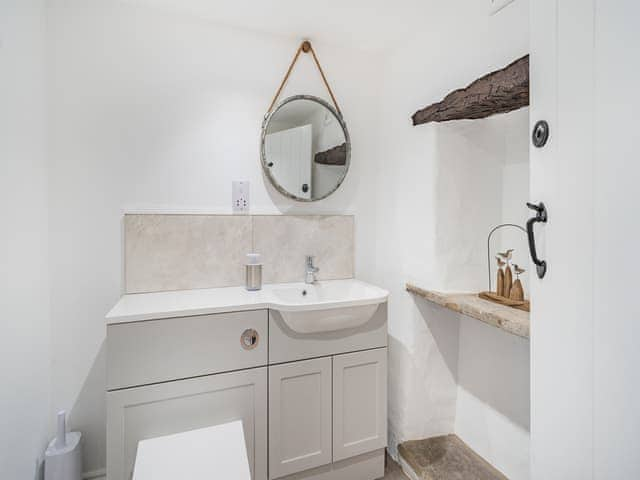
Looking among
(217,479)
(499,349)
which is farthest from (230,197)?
(499,349)

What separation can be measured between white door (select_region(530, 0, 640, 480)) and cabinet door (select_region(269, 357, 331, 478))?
0.82 metres

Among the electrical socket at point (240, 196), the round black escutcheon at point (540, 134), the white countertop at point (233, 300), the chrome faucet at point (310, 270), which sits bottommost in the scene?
the white countertop at point (233, 300)

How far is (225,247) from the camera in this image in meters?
1.82

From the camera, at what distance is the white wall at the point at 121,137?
1580mm

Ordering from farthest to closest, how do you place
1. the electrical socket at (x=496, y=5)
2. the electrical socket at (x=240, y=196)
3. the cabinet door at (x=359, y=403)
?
the electrical socket at (x=240, y=196)
the cabinet door at (x=359, y=403)
the electrical socket at (x=496, y=5)

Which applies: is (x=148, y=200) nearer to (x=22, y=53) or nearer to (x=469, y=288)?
(x=22, y=53)

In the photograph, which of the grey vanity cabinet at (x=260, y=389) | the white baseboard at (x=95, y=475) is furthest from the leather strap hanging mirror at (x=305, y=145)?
the white baseboard at (x=95, y=475)

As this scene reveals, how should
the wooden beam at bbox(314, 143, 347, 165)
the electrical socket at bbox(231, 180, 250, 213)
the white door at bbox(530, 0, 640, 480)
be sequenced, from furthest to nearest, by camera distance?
the wooden beam at bbox(314, 143, 347, 165) < the electrical socket at bbox(231, 180, 250, 213) < the white door at bbox(530, 0, 640, 480)

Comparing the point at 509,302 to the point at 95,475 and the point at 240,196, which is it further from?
the point at 95,475

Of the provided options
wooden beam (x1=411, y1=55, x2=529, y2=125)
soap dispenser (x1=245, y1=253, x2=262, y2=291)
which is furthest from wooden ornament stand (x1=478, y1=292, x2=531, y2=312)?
soap dispenser (x1=245, y1=253, x2=262, y2=291)

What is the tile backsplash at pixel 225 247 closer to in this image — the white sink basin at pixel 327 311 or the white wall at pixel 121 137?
the white wall at pixel 121 137

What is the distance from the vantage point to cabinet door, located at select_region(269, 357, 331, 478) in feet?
4.82

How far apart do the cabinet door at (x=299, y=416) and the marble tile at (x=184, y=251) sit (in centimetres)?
60

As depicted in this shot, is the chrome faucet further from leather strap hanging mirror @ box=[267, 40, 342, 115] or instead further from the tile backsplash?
leather strap hanging mirror @ box=[267, 40, 342, 115]
